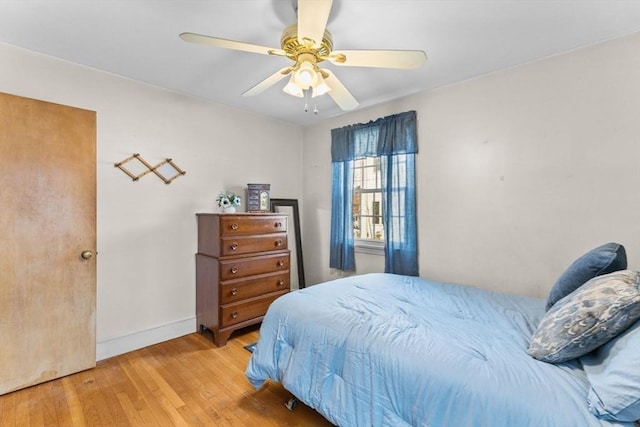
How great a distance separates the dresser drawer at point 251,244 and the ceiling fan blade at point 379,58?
180 centimetres

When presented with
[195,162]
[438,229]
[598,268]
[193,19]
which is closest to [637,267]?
[598,268]

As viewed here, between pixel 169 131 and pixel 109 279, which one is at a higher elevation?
pixel 169 131

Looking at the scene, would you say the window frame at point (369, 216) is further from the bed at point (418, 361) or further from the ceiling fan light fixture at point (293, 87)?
the ceiling fan light fixture at point (293, 87)

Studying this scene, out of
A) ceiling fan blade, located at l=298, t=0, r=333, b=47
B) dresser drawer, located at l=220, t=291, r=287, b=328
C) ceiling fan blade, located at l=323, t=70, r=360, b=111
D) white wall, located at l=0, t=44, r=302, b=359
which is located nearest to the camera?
ceiling fan blade, located at l=298, t=0, r=333, b=47

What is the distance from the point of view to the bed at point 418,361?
3.28 feet

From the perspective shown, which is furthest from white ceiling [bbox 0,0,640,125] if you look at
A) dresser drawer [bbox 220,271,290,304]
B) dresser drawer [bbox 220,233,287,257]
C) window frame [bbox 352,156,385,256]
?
dresser drawer [bbox 220,271,290,304]

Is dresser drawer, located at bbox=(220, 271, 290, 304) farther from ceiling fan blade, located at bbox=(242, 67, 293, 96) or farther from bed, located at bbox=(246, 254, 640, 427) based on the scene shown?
ceiling fan blade, located at bbox=(242, 67, 293, 96)

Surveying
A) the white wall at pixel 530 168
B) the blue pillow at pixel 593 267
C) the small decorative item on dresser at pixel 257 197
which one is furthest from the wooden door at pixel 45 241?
the blue pillow at pixel 593 267

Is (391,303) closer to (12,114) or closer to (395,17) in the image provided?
(395,17)

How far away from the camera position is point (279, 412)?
1782 millimetres

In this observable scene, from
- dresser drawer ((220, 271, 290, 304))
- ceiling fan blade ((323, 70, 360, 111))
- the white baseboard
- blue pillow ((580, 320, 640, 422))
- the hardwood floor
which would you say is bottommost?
the hardwood floor

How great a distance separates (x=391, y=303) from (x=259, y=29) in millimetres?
1944

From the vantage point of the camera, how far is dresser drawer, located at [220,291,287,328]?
2.66 metres

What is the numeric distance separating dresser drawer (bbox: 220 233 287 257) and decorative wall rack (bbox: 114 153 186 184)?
820 millimetres
